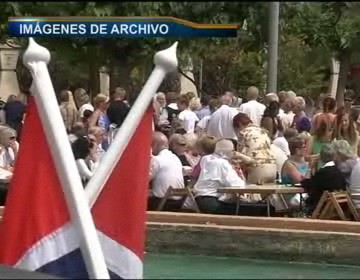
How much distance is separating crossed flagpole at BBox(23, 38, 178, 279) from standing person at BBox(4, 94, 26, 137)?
837 centimetres

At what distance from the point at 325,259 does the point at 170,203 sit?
2.28 meters

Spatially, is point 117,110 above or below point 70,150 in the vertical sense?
below

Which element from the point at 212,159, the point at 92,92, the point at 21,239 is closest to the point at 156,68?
the point at 21,239

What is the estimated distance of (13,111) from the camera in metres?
15.3

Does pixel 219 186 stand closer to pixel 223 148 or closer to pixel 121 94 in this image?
pixel 223 148

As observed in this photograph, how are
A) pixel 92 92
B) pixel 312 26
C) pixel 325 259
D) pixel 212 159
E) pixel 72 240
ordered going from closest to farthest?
pixel 72 240 → pixel 312 26 → pixel 325 259 → pixel 212 159 → pixel 92 92

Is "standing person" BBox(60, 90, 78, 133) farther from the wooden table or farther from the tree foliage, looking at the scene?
the wooden table

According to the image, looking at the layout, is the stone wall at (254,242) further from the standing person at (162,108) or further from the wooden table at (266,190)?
the standing person at (162,108)

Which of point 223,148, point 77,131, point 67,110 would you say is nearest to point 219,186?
point 223,148

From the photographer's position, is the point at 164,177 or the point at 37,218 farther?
the point at 164,177

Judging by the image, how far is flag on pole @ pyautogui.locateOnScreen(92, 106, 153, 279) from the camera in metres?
6.75

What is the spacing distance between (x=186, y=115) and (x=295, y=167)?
181 inches

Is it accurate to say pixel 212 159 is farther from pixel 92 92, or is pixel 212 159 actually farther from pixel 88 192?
pixel 88 192

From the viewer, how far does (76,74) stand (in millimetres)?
11461
